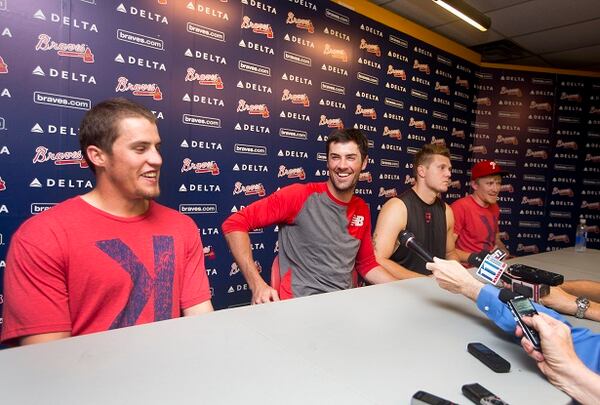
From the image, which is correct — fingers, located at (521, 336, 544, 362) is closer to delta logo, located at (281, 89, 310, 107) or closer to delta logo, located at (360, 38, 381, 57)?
delta logo, located at (281, 89, 310, 107)

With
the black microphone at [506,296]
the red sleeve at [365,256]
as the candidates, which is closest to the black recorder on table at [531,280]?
the black microphone at [506,296]

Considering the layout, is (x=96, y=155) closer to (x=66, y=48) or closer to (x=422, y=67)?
(x=66, y=48)

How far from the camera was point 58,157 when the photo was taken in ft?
7.48


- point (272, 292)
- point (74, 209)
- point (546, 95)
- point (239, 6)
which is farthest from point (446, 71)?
point (74, 209)

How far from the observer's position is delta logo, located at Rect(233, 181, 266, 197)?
3057mm

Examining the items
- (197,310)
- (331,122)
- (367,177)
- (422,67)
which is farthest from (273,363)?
(422,67)

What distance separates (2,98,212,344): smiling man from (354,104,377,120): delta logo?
2820mm

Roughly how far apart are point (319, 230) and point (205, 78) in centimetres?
156

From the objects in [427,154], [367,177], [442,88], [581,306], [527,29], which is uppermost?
[527,29]

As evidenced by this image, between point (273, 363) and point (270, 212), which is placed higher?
point (270, 212)

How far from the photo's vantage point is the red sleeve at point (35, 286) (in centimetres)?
105

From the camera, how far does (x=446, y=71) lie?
4.74 m

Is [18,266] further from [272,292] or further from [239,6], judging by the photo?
[239,6]

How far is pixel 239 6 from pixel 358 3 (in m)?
1.38
